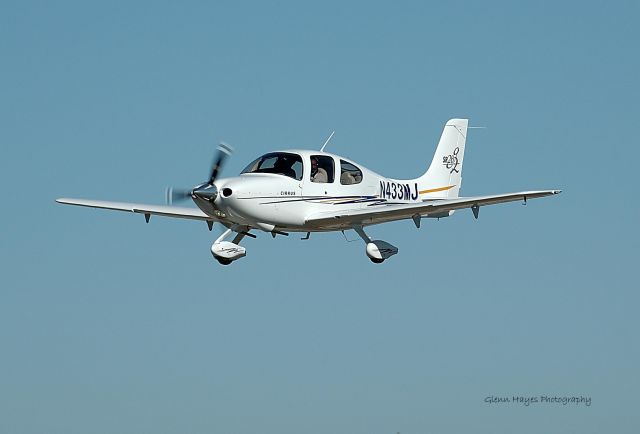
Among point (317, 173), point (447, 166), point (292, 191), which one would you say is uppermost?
point (447, 166)

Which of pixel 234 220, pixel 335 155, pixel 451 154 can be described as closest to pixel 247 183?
pixel 234 220

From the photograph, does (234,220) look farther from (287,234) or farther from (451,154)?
(451,154)

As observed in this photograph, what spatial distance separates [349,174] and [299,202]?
202 cm

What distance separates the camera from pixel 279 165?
99.9ft

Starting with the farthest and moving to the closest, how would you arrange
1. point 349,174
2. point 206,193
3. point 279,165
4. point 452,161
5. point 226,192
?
point 452,161 → point 349,174 → point 279,165 → point 226,192 → point 206,193

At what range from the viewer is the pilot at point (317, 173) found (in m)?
30.8

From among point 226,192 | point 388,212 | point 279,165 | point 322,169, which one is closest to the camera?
point 226,192

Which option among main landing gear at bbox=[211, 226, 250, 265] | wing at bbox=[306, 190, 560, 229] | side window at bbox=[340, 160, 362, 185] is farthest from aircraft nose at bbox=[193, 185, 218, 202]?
side window at bbox=[340, 160, 362, 185]

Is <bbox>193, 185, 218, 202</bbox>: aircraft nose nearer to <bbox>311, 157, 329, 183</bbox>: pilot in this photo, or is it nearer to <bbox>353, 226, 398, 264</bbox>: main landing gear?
<bbox>311, 157, 329, 183</bbox>: pilot

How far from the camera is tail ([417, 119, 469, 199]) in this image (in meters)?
36.0

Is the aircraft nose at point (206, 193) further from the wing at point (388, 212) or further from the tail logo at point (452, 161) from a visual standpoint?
the tail logo at point (452, 161)

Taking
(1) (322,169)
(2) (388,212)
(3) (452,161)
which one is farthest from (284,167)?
(3) (452,161)

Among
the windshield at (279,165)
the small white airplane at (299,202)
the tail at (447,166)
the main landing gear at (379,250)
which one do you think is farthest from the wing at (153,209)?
the tail at (447,166)

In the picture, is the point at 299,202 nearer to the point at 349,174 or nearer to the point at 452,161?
the point at 349,174
